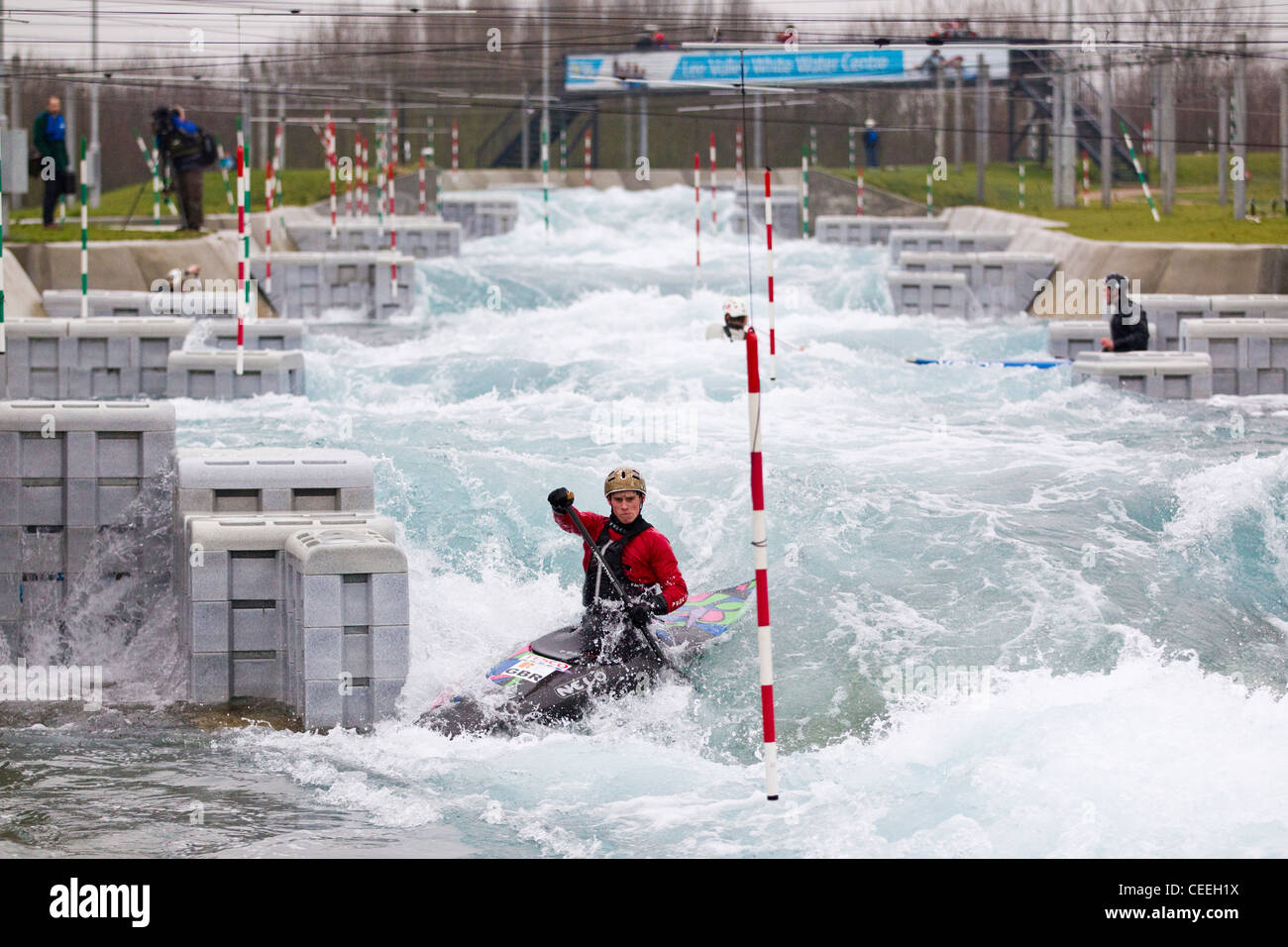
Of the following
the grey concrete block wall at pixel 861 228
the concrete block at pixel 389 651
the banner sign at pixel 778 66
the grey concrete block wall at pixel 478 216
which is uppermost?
the banner sign at pixel 778 66

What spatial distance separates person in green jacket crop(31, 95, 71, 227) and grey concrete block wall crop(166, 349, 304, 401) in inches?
251

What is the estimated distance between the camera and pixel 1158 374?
14.5m

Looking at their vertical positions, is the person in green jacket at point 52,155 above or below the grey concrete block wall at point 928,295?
above

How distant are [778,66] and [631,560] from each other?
2680cm

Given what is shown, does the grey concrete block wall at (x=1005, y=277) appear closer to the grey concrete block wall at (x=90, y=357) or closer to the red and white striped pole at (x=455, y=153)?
the grey concrete block wall at (x=90, y=357)

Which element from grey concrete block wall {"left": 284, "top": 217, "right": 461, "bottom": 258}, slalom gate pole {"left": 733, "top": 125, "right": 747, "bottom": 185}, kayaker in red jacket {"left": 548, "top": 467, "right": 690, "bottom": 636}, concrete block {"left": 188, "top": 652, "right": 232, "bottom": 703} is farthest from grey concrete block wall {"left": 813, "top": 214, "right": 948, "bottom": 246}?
concrete block {"left": 188, "top": 652, "right": 232, "bottom": 703}

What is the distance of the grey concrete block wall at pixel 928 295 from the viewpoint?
20922mm

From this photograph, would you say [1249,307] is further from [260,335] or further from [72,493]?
[72,493]

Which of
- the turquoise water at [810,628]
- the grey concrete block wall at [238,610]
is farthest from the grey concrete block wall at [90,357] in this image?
the grey concrete block wall at [238,610]

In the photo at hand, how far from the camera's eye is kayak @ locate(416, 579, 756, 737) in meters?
7.30

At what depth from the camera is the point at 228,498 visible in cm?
856

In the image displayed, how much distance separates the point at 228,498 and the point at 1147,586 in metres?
5.03

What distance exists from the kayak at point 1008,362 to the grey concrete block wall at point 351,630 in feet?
31.9

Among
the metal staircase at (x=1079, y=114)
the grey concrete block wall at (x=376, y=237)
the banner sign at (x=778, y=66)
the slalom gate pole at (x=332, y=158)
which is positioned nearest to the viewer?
the slalom gate pole at (x=332, y=158)
